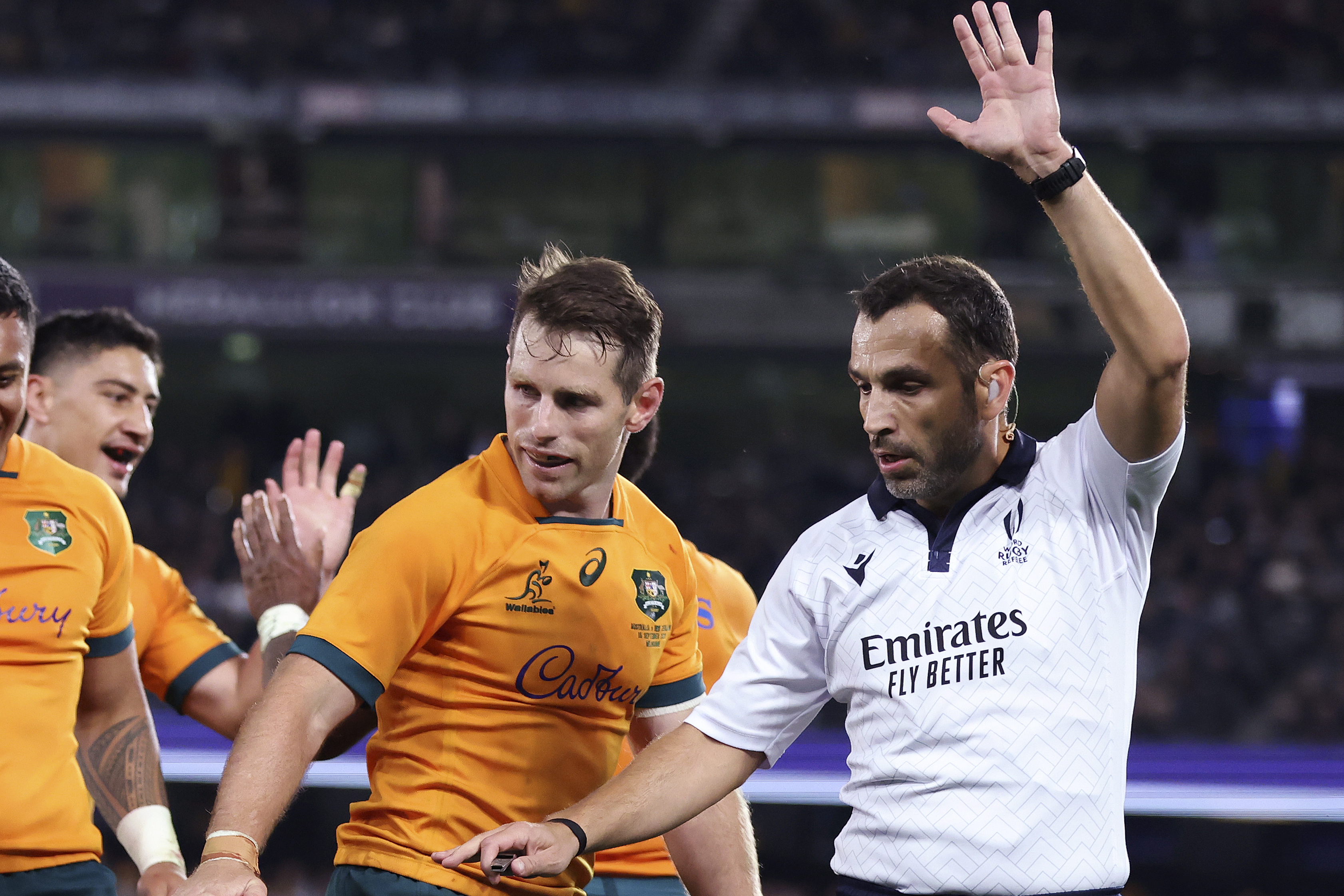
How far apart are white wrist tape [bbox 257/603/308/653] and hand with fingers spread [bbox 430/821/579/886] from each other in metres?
1.11

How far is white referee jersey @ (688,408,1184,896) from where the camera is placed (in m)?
2.34

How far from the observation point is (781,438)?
1798cm

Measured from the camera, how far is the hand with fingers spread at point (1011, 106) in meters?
2.39

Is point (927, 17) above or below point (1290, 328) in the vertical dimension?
above

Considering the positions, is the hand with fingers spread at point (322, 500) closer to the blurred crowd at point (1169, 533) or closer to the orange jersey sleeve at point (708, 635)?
the orange jersey sleeve at point (708, 635)

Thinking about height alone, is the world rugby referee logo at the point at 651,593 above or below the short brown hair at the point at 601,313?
below

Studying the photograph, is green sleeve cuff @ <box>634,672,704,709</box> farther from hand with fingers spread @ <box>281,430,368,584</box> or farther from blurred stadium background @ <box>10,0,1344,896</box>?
blurred stadium background @ <box>10,0,1344,896</box>

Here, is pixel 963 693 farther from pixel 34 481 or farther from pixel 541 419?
pixel 34 481

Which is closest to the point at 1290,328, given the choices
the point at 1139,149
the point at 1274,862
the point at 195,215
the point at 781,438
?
the point at 1139,149

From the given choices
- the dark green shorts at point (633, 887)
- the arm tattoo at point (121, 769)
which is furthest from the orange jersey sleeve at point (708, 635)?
the arm tattoo at point (121, 769)

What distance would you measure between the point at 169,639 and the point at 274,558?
689 millimetres

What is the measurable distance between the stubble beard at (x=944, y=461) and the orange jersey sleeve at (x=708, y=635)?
0.81m

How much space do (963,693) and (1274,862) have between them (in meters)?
4.85

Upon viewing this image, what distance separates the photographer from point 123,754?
3244mm
